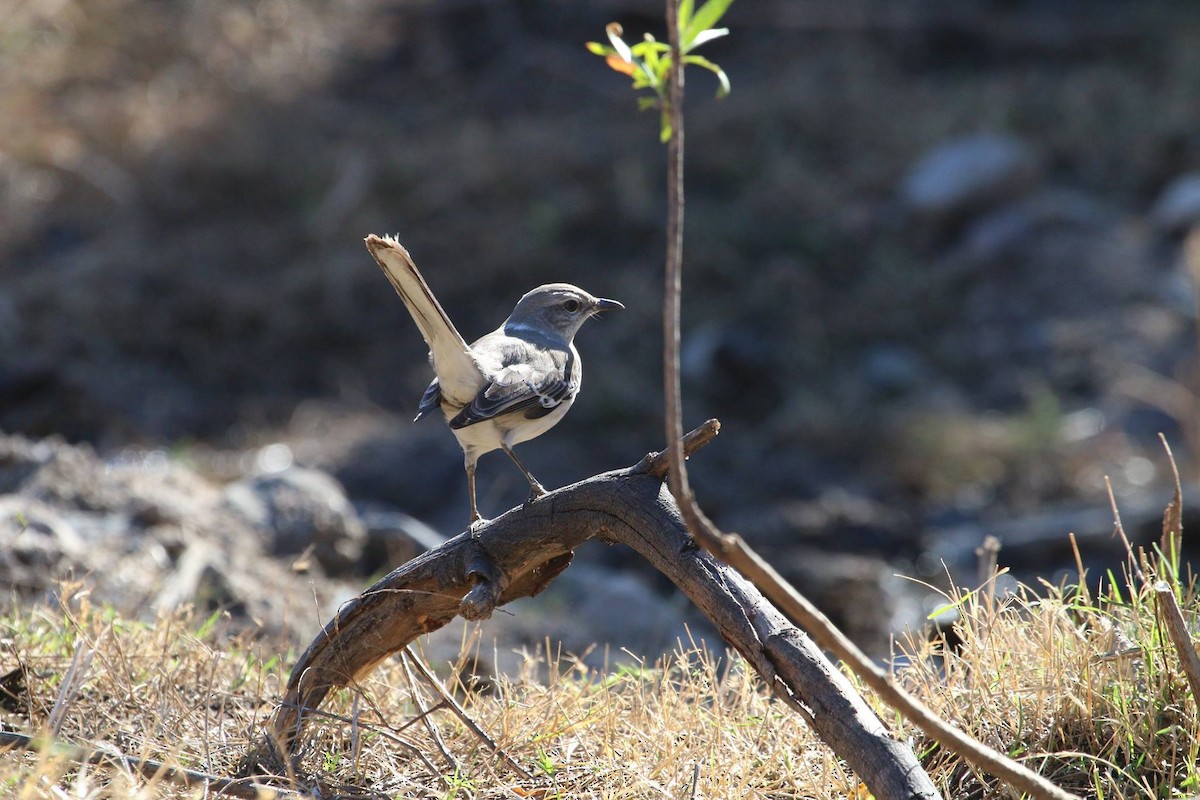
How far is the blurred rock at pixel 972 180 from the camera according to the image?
1166 cm

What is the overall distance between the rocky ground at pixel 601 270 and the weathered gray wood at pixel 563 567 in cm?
231

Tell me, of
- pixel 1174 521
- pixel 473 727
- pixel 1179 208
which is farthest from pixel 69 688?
pixel 1179 208

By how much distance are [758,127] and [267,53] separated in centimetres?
566

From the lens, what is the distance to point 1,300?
1061 centimetres

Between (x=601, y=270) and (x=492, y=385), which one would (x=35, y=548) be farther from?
(x=601, y=270)

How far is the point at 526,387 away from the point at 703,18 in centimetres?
187

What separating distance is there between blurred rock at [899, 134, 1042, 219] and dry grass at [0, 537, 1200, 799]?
8.28m

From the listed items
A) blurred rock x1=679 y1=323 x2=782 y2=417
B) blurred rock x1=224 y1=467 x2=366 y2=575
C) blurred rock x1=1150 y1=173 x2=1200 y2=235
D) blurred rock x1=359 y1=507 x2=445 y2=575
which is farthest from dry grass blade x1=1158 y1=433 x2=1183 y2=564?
blurred rock x1=1150 y1=173 x2=1200 y2=235

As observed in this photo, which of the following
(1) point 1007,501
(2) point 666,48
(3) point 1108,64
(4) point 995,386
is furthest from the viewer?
(3) point 1108,64

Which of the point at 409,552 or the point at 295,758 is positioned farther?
the point at 409,552

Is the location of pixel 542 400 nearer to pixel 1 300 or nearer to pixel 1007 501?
pixel 1007 501

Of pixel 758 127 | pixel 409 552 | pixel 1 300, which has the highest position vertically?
pixel 758 127

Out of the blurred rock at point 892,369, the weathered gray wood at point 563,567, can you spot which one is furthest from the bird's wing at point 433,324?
the blurred rock at point 892,369

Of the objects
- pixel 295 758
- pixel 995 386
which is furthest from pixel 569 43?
pixel 295 758
